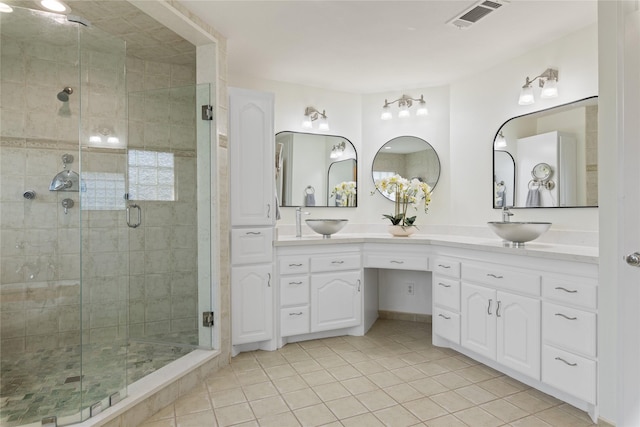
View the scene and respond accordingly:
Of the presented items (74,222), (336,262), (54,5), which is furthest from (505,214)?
(54,5)

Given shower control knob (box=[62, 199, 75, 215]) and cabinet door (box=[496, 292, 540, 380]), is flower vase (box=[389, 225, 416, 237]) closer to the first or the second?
cabinet door (box=[496, 292, 540, 380])

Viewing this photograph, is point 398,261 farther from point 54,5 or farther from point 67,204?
point 54,5

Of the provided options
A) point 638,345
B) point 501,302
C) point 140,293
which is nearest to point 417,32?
point 501,302

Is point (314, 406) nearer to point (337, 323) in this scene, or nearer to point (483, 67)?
point (337, 323)

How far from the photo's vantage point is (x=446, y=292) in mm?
2824

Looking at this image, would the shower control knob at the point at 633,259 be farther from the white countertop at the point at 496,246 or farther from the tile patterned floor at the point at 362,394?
the tile patterned floor at the point at 362,394

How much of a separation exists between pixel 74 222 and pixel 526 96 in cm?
330

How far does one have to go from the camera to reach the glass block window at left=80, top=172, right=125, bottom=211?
2232mm

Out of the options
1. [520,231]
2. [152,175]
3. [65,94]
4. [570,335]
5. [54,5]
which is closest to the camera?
[570,335]

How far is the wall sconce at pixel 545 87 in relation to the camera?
269 cm

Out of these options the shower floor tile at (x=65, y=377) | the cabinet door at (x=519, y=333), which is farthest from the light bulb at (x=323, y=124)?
the shower floor tile at (x=65, y=377)

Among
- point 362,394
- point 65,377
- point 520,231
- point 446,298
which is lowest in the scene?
point 362,394

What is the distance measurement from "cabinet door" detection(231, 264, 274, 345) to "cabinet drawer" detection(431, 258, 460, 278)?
1.32 metres

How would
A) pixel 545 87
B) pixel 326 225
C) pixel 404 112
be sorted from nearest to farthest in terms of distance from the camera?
pixel 545 87
pixel 326 225
pixel 404 112
